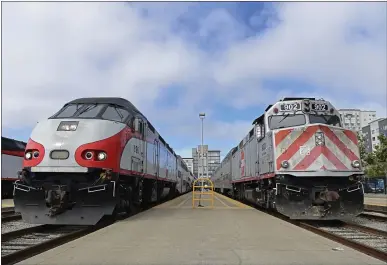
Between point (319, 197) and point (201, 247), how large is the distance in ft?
15.3

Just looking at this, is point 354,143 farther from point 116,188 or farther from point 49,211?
point 49,211

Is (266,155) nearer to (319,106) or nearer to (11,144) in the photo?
(319,106)

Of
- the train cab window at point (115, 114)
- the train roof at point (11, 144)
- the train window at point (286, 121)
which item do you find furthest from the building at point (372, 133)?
the train cab window at point (115, 114)

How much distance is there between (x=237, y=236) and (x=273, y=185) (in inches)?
146

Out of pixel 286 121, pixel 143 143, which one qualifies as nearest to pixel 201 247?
pixel 286 121

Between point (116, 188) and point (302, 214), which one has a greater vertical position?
point (116, 188)

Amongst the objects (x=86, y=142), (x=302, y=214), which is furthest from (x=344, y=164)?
(x=86, y=142)

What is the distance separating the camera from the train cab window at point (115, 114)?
1086 centimetres

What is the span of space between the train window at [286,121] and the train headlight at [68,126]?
588 centimetres

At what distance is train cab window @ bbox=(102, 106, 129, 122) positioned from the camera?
1086 cm

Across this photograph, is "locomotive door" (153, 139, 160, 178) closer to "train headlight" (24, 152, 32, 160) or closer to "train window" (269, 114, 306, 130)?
"train window" (269, 114, 306, 130)

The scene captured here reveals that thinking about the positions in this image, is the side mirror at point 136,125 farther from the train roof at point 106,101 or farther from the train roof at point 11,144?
the train roof at point 11,144

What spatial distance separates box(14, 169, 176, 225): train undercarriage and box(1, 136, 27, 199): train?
16.9 metres

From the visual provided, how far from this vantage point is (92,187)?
9.45 metres
